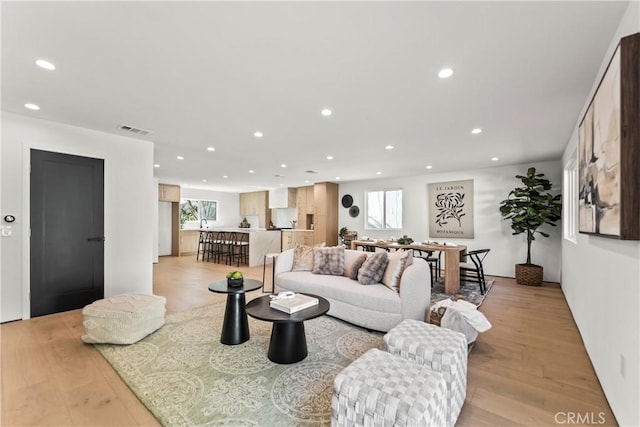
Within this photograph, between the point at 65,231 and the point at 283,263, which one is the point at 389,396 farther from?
the point at 65,231

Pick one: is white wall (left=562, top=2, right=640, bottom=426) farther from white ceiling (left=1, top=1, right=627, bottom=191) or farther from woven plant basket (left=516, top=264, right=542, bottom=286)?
woven plant basket (left=516, top=264, right=542, bottom=286)

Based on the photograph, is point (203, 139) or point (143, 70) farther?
point (203, 139)

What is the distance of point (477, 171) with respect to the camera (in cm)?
638

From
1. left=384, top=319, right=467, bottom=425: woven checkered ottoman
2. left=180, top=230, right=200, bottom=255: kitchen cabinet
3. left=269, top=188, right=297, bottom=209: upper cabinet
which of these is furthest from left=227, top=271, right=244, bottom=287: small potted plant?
left=180, top=230, right=200, bottom=255: kitchen cabinet

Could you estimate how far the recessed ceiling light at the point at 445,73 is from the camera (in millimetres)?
2205

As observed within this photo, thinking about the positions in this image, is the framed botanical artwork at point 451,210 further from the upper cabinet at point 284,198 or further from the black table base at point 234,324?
the black table base at point 234,324

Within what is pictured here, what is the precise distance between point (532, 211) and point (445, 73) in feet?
13.9

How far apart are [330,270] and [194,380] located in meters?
2.15

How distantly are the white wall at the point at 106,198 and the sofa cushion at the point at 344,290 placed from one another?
2.22m

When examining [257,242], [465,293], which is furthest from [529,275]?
[257,242]

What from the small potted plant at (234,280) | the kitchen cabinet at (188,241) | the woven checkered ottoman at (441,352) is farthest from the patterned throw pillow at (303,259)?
the kitchen cabinet at (188,241)

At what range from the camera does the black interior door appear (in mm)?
3412

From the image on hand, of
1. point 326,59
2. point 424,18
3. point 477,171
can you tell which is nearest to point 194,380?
point 326,59

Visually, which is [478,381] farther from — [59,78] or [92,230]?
[92,230]
